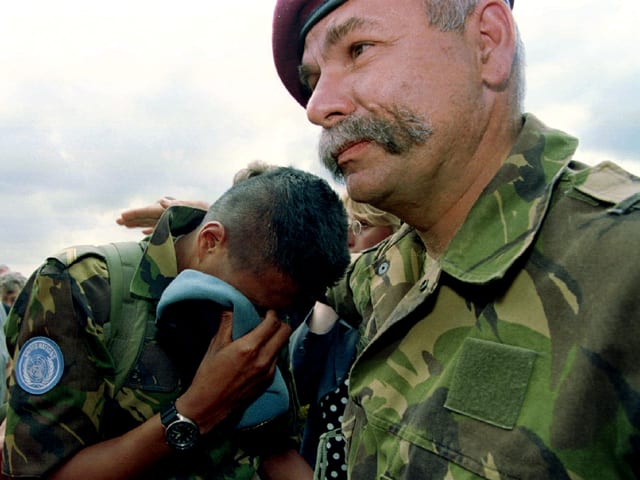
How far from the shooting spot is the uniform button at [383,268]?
1891 mm

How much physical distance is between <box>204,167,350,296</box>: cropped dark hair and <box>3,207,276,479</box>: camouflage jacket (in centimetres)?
34

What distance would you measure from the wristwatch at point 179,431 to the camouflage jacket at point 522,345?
0.58 meters

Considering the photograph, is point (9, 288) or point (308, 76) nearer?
point (308, 76)

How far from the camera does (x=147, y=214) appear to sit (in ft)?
7.95

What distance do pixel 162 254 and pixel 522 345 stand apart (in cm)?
147

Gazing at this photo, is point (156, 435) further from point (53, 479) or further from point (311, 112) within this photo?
point (311, 112)

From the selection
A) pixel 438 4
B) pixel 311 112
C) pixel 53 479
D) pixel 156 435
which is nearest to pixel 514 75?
pixel 438 4

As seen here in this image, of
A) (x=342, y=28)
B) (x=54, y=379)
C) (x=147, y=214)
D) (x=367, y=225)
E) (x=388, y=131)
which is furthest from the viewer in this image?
(x=367, y=225)

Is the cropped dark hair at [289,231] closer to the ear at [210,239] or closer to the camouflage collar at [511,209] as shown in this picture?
the ear at [210,239]

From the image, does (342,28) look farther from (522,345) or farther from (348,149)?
(522,345)

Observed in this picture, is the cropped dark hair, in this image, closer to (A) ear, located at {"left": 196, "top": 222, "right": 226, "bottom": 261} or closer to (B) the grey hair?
(A) ear, located at {"left": 196, "top": 222, "right": 226, "bottom": 261}

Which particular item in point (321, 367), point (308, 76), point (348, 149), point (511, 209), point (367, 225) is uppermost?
Answer: point (308, 76)

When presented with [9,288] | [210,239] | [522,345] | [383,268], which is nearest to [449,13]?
[383,268]

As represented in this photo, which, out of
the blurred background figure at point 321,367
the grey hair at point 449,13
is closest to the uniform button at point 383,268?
the blurred background figure at point 321,367
